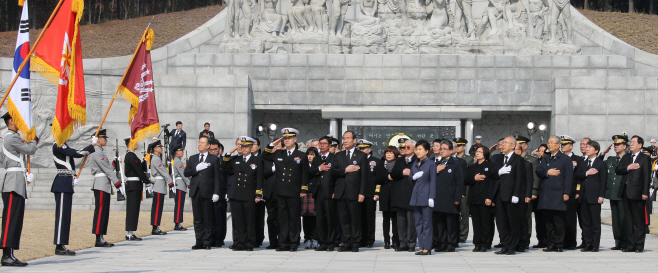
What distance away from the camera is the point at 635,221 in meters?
10.0

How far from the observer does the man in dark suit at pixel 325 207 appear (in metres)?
Result: 10.2

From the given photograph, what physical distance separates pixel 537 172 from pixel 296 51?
11.1 meters

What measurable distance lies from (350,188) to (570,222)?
3.06m

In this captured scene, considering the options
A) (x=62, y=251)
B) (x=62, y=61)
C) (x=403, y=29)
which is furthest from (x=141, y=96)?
(x=403, y=29)

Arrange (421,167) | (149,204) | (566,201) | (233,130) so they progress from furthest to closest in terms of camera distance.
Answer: (233,130), (149,204), (566,201), (421,167)

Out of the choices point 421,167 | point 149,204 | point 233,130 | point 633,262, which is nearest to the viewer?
point 633,262

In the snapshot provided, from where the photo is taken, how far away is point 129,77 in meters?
11.5

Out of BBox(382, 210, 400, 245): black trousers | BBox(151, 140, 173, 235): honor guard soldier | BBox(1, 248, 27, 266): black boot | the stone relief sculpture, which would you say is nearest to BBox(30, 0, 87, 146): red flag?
BBox(1, 248, 27, 266): black boot

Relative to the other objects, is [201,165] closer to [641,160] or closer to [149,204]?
[641,160]

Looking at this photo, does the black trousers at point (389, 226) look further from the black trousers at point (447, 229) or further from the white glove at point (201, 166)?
the white glove at point (201, 166)

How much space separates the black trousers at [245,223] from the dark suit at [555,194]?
3788 mm

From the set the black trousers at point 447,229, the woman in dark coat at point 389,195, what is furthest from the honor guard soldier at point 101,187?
the black trousers at point 447,229

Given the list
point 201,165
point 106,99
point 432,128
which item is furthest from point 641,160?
point 106,99

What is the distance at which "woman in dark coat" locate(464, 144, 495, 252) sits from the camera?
1013cm
